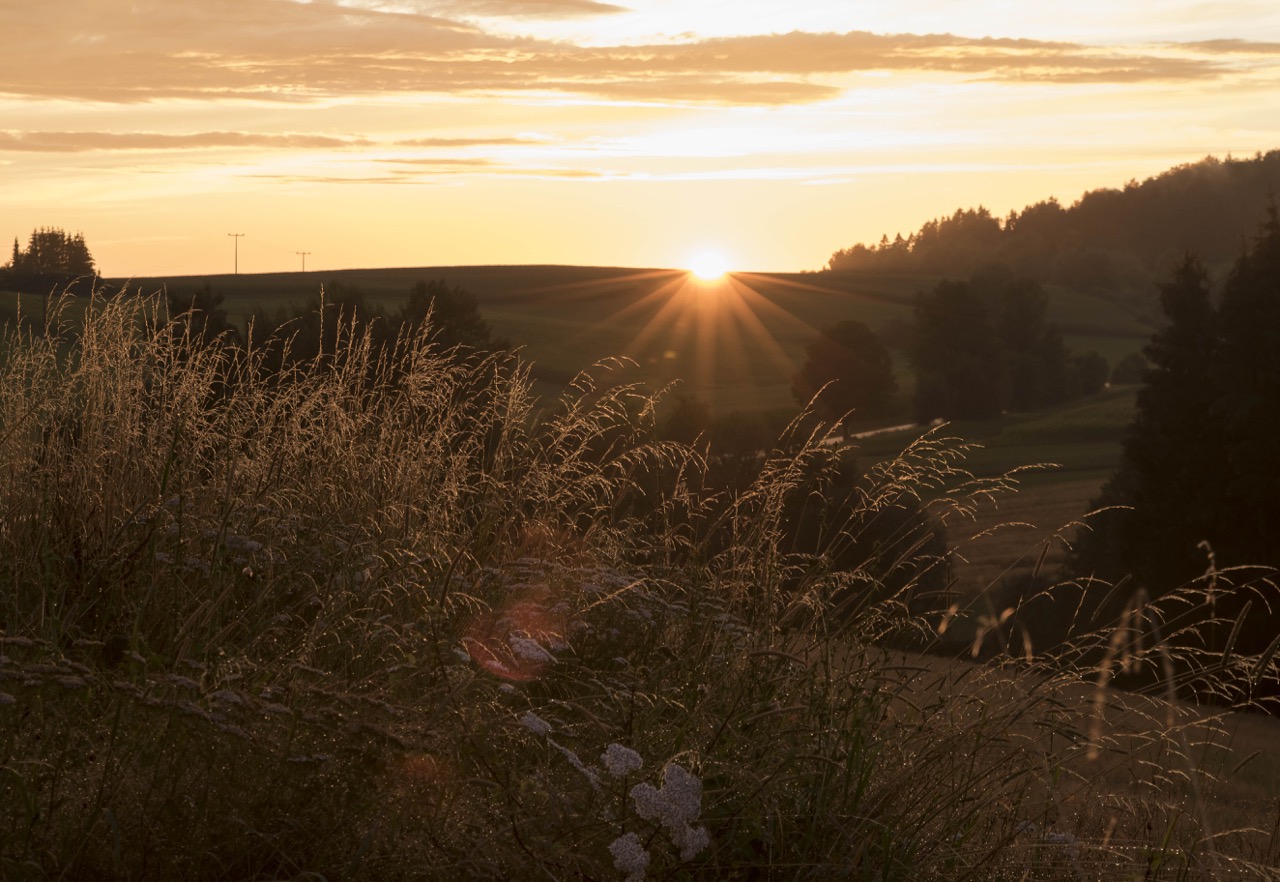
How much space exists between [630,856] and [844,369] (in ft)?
200

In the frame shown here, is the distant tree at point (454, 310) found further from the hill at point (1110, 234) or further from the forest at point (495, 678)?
the hill at point (1110, 234)

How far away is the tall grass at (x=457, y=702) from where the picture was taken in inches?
A: 115

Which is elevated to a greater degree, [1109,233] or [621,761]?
[1109,233]

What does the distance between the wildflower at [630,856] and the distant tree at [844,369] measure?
58032 mm

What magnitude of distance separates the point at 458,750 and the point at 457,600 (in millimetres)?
1645

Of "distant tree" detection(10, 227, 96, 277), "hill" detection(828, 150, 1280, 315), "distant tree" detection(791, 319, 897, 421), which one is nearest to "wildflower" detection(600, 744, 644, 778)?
"distant tree" detection(10, 227, 96, 277)

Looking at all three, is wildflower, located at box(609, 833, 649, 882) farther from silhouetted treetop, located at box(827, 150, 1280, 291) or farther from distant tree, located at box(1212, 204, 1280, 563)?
silhouetted treetop, located at box(827, 150, 1280, 291)

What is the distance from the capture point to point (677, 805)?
2764 millimetres

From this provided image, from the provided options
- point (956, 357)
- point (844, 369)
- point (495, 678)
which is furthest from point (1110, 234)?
point (495, 678)

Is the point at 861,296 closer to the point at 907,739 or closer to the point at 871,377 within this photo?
the point at 871,377

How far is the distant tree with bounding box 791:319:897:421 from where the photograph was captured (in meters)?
62.0

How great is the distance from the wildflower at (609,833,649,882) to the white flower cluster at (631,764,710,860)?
65mm

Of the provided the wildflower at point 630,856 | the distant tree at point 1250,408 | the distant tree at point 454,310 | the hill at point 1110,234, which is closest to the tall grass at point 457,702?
the wildflower at point 630,856

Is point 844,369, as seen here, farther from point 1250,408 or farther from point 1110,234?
point 1110,234
